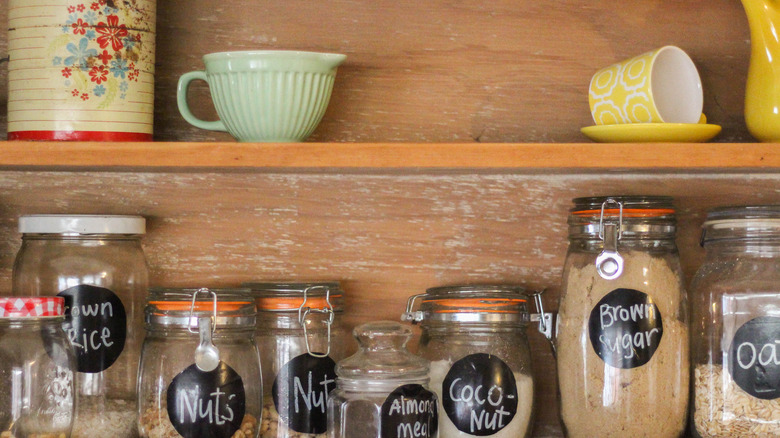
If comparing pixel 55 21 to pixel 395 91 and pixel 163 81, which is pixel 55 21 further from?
pixel 395 91

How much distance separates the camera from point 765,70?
870mm

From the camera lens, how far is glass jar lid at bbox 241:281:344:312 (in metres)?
0.88

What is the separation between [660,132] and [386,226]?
36 centimetres

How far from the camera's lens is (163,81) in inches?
38.9

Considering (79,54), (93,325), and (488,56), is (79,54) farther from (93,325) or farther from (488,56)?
(488,56)

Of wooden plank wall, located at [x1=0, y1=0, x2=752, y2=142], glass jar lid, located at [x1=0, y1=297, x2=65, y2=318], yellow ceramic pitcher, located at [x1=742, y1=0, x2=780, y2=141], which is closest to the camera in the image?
glass jar lid, located at [x1=0, y1=297, x2=65, y2=318]

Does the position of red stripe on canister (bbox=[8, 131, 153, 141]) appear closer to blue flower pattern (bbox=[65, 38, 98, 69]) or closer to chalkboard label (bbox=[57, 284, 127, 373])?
blue flower pattern (bbox=[65, 38, 98, 69])

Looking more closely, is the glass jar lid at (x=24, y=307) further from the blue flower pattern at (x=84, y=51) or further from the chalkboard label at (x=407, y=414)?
the chalkboard label at (x=407, y=414)

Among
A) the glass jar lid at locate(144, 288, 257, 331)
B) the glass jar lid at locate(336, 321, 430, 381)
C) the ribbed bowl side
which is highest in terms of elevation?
the ribbed bowl side

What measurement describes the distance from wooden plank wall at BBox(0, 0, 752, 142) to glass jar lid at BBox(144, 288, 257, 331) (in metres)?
0.25

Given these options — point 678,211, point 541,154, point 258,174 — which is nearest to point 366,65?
point 258,174

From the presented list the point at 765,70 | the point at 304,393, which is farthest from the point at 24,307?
the point at 765,70

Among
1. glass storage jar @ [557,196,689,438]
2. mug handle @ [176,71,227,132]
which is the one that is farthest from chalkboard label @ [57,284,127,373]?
glass storage jar @ [557,196,689,438]

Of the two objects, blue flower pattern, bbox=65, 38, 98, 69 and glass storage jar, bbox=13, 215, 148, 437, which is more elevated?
blue flower pattern, bbox=65, 38, 98, 69
